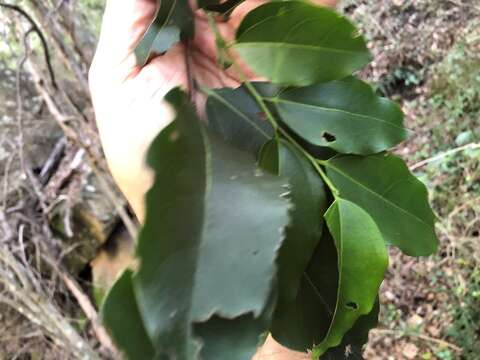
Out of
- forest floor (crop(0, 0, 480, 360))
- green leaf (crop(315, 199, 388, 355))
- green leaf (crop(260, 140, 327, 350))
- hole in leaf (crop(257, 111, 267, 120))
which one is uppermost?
hole in leaf (crop(257, 111, 267, 120))

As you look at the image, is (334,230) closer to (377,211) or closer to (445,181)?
(377,211)

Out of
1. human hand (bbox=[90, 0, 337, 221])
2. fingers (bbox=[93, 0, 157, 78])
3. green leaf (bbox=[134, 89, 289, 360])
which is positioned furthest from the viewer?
fingers (bbox=[93, 0, 157, 78])

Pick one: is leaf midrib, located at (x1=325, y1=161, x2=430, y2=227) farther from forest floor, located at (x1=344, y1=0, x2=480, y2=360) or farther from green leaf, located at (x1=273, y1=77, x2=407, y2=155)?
forest floor, located at (x1=344, y1=0, x2=480, y2=360)

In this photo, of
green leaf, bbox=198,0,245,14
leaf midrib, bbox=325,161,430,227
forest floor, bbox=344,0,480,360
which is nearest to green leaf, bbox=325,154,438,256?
leaf midrib, bbox=325,161,430,227

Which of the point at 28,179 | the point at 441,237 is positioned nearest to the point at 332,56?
the point at 441,237

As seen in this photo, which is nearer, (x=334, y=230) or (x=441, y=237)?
(x=334, y=230)

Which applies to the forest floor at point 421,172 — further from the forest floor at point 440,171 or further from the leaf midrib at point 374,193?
the leaf midrib at point 374,193

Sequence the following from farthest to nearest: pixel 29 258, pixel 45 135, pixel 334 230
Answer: pixel 45 135
pixel 29 258
pixel 334 230
